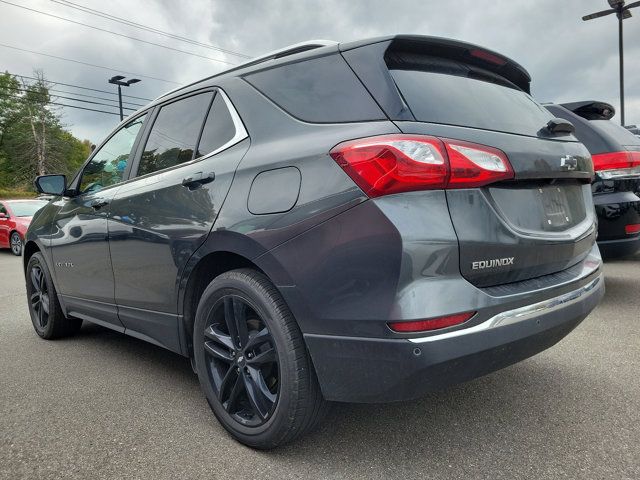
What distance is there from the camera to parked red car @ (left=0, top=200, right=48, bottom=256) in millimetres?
12945

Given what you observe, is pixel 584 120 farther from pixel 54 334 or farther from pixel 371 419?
pixel 54 334

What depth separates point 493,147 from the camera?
6.13ft

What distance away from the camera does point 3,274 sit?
8.96 m

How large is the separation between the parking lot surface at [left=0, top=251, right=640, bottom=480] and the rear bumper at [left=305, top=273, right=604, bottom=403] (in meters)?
0.42

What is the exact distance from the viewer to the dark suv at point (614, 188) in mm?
4066

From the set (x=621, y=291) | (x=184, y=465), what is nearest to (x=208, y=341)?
(x=184, y=465)

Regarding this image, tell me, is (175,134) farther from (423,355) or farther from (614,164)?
(614,164)

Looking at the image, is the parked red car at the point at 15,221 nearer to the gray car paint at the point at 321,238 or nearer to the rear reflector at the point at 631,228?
the gray car paint at the point at 321,238

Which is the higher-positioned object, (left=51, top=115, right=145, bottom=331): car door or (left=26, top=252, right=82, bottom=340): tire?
(left=51, top=115, right=145, bottom=331): car door

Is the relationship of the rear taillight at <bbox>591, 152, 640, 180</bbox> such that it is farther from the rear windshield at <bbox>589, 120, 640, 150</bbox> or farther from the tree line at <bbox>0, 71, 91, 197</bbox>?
the tree line at <bbox>0, 71, 91, 197</bbox>

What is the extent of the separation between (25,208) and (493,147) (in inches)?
582

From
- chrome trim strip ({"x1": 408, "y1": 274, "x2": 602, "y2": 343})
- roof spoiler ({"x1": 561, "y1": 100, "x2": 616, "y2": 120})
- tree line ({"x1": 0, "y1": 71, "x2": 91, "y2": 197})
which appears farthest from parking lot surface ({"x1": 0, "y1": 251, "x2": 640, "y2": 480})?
tree line ({"x1": 0, "y1": 71, "x2": 91, "y2": 197})

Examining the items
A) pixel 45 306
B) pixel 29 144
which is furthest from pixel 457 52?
pixel 29 144

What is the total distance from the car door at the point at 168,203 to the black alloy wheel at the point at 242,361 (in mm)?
333
